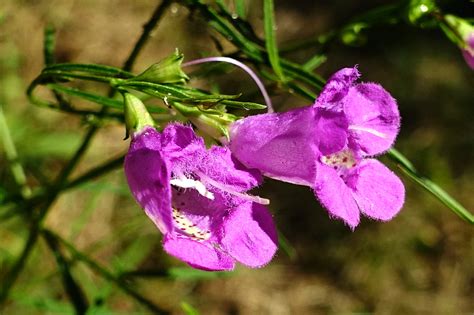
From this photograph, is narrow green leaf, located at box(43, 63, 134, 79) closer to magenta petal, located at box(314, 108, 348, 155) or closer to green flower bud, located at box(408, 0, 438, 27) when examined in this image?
magenta petal, located at box(314, 108, 348, 155)

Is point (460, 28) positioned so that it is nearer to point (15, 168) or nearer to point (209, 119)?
point (209, 119)

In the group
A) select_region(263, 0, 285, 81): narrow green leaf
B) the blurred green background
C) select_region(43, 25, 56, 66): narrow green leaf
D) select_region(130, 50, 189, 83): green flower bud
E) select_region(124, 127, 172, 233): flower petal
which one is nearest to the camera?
select_region(124, 127, 172, 233): flower petal

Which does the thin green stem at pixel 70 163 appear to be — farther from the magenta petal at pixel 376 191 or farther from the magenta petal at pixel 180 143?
the magenta petal at pixel 376 191

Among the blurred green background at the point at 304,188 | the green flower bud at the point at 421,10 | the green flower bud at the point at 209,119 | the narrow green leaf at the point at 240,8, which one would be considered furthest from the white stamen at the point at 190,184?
the blurred green background at the point at 304,188

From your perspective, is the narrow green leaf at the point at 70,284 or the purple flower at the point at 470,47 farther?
the narrow green leaf at the point at 70,284

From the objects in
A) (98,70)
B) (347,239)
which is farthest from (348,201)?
(347,239)

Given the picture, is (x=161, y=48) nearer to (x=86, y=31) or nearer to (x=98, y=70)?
(x=86, y=31)

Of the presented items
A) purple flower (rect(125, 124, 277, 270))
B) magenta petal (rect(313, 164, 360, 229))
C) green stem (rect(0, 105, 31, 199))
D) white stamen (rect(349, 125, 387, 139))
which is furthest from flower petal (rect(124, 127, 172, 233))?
green stem (rect(0, 105, 31, 199))
